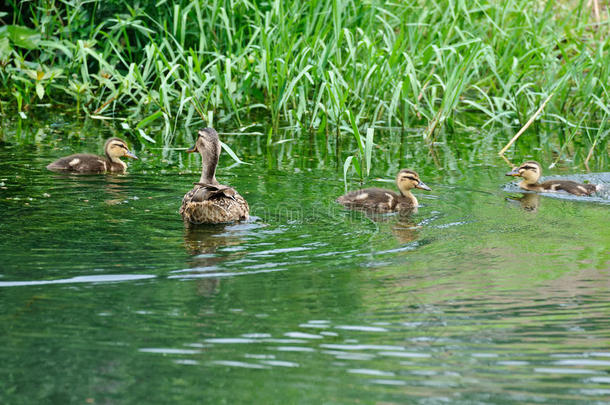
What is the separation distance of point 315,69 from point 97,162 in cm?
245

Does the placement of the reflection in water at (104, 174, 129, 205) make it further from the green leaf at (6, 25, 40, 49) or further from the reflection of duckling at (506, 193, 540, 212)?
the green leaf at (6, 25, 40, 49)

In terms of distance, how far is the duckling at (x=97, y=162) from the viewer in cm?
799

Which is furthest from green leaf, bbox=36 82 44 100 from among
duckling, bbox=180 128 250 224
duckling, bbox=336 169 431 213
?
duckling, bbox=336 169 431 213

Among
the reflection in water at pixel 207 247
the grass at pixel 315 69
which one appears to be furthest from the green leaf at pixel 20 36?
the reflection in water at pixel 207 247

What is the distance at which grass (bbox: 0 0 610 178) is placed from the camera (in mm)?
9492

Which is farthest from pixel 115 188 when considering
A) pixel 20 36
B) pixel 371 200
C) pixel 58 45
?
pixel 20 36

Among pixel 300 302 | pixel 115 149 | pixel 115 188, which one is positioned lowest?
pixel 300 302

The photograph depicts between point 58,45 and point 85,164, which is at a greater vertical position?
point 58,45

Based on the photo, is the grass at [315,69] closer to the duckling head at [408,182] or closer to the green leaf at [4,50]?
the green leaf at [4,50]

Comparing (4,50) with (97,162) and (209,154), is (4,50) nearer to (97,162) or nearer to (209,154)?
(97,162)

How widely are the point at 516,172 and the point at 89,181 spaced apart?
3.47m

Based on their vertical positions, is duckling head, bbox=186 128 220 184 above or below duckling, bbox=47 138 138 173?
above

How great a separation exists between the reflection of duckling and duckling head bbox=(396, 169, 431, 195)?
692 millimetres

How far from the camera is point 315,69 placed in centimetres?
949
